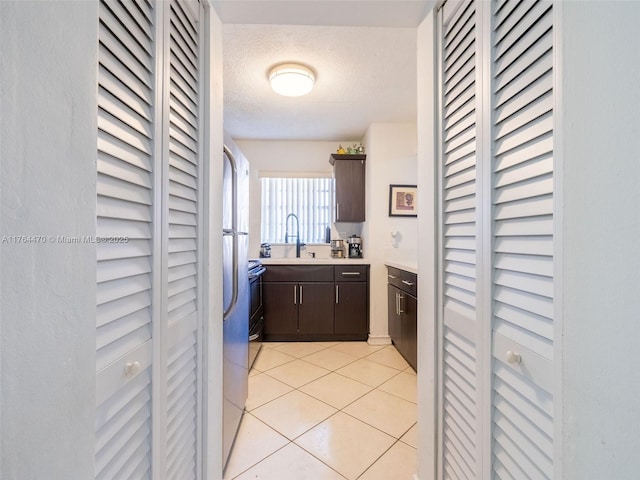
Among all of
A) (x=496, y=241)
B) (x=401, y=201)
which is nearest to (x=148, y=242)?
(x=496, y=241)

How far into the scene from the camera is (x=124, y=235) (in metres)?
0.70

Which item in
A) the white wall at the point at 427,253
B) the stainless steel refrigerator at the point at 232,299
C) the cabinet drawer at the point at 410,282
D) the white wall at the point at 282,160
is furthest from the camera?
the white wall at the point at 282,160

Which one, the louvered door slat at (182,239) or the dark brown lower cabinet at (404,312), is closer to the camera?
the louvered door slat at (182,239)

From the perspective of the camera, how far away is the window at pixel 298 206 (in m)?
3.94

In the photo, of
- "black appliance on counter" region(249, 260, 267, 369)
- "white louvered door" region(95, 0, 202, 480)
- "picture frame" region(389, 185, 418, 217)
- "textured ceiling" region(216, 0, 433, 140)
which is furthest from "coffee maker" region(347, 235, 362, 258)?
"white louvered door" region(95, 0, 202, 480)

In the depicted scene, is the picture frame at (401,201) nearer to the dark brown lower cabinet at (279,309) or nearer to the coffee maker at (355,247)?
the coffee maker at (355,247)

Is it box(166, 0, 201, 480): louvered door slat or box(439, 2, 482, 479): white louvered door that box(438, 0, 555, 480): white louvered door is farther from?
box(166, 0, 201, 480): louvered door slat

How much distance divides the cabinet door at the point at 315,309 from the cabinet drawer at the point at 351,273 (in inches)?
6.6

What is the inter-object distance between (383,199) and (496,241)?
2.55 metres

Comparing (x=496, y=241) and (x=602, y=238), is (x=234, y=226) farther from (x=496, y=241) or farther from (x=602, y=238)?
(x=602, y=238)

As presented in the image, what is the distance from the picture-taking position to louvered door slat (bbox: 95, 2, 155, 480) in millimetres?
622

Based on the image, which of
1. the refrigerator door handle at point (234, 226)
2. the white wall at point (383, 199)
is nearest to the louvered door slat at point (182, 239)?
the refrigerator door handle at point (234, 226)

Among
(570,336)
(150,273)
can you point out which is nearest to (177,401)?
(150,273)

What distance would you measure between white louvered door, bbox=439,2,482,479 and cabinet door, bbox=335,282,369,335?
2123 mm
